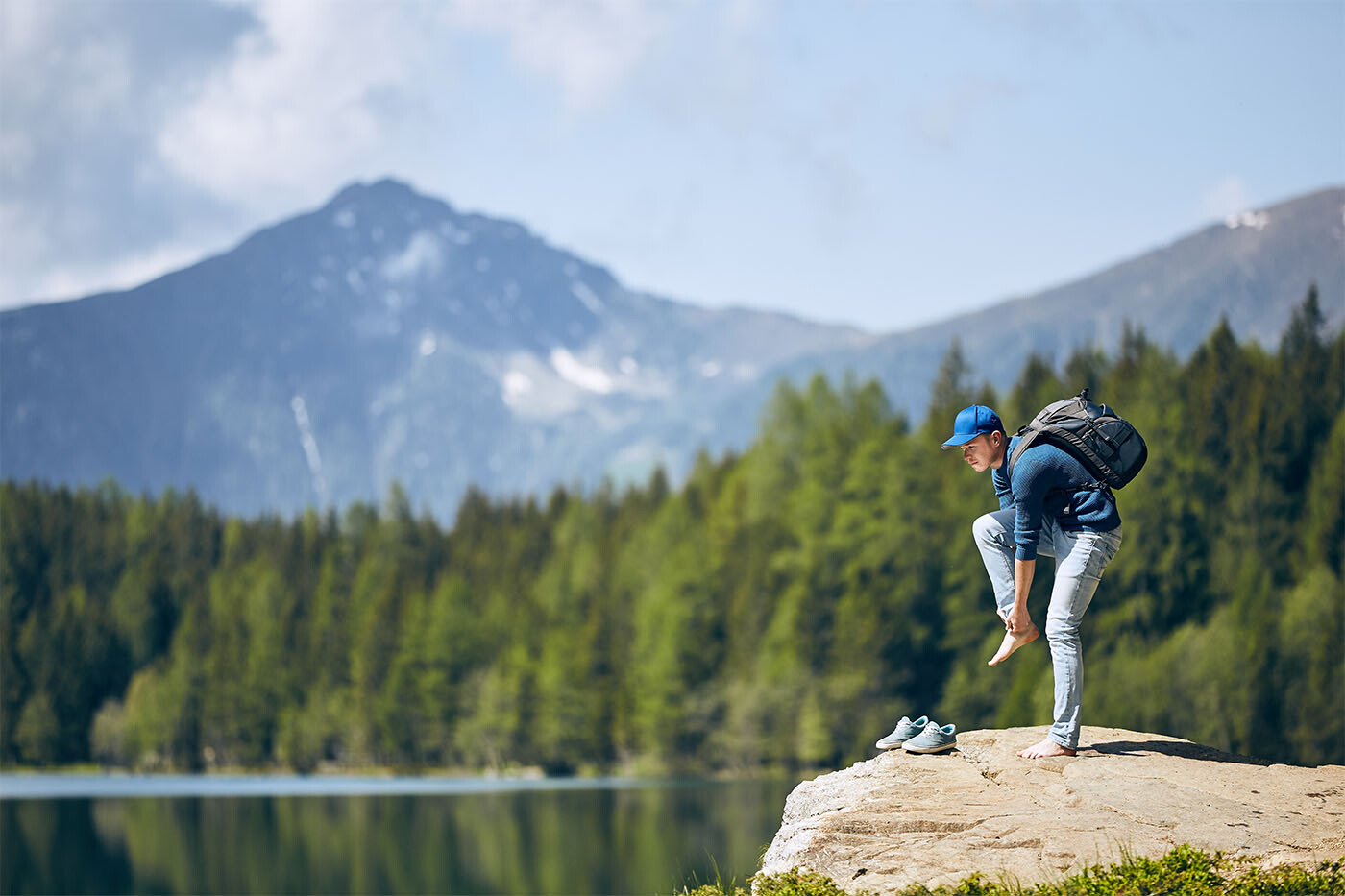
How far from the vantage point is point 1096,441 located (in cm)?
1438

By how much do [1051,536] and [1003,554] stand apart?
0.49 m

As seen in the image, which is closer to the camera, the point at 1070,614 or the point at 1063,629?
the point at 1070,614

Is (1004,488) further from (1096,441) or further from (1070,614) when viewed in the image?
(1070,614)

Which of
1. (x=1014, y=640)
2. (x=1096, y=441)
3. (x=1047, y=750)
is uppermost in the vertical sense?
(x=1096, y=441)

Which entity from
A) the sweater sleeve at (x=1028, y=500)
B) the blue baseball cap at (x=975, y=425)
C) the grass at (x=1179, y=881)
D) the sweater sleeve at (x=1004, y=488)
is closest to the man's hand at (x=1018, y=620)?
the sweater sleeve at (x=1028, y=500)

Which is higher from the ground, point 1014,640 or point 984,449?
point 984,449

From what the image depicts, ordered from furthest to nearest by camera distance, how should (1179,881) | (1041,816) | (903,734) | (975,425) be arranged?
(903,734) < (975,425) < (1041,816) < (1179,881)

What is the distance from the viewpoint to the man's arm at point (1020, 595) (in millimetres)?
14562

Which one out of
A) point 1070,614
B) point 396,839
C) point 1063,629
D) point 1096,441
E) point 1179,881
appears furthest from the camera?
point 396,839

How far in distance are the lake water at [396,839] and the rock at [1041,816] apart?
15.7 meters

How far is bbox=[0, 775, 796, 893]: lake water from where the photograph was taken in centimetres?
4334

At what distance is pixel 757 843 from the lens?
143 ft

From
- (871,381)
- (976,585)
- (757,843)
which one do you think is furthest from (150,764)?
(757,843)

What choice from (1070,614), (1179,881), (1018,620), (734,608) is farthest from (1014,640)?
(734,608)
